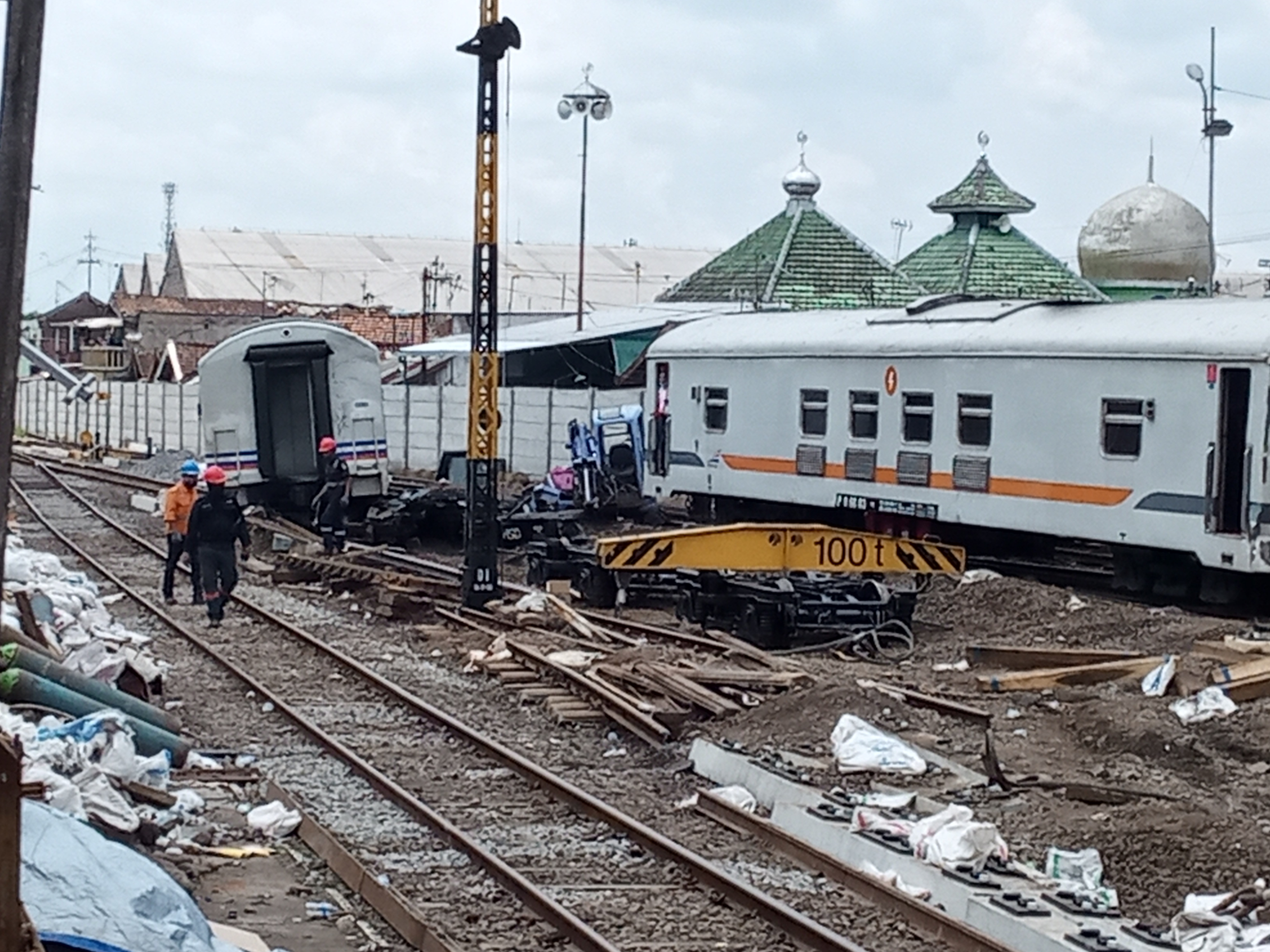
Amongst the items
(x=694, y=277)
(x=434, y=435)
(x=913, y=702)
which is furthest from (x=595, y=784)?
(x=694, y=277)

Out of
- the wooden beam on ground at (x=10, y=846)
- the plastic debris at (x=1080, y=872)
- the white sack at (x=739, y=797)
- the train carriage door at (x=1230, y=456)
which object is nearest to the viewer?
the wooden beam on ground at (x=10, y=846)

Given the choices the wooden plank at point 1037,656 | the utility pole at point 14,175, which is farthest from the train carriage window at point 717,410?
the utility pole at point 14,175

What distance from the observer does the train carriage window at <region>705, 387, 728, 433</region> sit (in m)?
25.8

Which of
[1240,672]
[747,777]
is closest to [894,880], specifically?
[747,777]

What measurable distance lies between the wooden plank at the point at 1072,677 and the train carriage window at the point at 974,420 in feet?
20.6

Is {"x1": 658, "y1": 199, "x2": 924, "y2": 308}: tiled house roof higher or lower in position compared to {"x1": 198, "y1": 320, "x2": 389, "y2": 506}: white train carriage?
higher

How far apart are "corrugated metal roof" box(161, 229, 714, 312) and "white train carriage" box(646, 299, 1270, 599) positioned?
172 ft

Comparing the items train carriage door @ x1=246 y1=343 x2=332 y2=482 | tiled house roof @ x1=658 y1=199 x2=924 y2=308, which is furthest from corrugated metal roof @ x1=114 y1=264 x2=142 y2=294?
train carriage door @ x1=246 y1=343 x2=332 y2=482

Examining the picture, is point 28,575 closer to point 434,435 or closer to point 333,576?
point 333,576

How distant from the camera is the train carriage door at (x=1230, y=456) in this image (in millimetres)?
17469

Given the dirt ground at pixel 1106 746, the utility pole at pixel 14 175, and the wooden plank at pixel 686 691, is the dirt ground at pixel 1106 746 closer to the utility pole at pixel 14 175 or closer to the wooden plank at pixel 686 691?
the wooden plank at pixel 686 691

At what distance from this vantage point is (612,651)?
16328 millimetres

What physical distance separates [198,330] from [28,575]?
2192 inches

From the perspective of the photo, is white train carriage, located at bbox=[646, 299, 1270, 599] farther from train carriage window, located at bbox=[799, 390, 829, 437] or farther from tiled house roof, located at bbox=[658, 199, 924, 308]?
tiled house roof, located at bbox=[658, 199, 924, 308]
